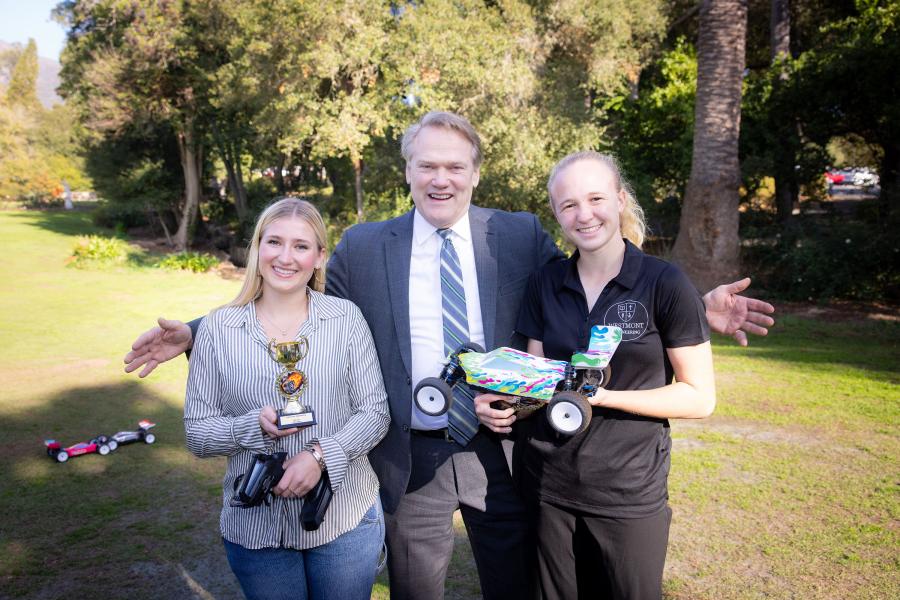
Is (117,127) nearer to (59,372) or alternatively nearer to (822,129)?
(59,372)

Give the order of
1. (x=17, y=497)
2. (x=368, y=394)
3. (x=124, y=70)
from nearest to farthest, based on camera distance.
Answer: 1. (x=368, y=394)
2. (x=17, y=497)
3. (x=124, y=70)

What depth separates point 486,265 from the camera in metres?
3.02

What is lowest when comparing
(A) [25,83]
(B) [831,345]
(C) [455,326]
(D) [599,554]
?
(B) [831,345]

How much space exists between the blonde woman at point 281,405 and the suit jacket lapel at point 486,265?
1.87 feet

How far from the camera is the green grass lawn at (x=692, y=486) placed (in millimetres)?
3998

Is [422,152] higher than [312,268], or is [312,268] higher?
[422,152]

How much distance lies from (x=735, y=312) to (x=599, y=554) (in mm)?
1182

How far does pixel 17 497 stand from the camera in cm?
520

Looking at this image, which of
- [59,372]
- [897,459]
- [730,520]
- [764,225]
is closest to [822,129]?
[764,225]

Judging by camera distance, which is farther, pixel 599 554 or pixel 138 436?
pixel 138 436

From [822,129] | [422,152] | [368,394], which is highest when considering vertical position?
[822,129]

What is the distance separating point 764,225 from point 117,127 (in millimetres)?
21992

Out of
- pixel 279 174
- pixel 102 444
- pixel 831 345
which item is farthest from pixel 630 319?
pixel 279 174

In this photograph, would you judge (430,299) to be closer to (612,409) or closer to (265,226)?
(265,226)
